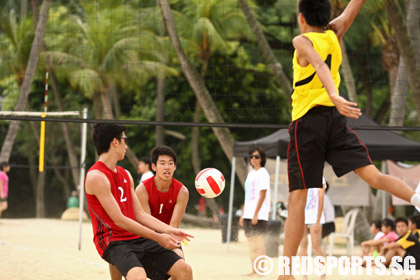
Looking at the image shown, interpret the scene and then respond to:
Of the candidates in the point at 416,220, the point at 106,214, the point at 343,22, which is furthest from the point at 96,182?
the point at 416,220

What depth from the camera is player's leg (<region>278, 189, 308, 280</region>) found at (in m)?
4.10

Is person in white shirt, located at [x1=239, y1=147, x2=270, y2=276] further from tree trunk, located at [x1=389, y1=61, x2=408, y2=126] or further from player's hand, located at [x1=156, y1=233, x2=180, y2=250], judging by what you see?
tree trunk, located at [x1=389, y1=61, x2=408, y2=126]

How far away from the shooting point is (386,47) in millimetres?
17656

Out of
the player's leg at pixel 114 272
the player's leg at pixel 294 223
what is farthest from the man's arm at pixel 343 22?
the player's leg at pixel 114 272

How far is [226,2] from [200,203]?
7.50 meters

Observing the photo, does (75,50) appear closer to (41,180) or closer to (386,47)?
(41,180)

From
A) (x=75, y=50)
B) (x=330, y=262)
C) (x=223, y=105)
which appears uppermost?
(x=75, y=50)

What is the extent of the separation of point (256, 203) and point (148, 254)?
145 inches

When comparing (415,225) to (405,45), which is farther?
(405,45)

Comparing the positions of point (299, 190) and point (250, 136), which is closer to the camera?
point (299, 190)

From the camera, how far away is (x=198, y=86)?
1409cm

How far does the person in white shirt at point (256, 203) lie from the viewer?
25.7 feet

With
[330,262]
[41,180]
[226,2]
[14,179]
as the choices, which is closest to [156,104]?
[226,2]

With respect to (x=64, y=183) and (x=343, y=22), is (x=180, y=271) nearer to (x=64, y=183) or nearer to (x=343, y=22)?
(x=343, y=22)
